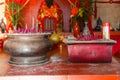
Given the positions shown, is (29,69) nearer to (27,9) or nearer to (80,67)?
(80,67)

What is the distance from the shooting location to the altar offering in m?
1.12

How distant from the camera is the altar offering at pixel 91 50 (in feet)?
3.66

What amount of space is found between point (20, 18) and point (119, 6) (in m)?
2.62

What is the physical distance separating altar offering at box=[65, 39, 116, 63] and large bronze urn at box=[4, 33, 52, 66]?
0.59 ft

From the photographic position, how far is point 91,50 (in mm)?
1122

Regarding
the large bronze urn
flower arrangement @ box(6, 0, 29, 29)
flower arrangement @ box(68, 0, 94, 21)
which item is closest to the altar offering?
the large bronze urn

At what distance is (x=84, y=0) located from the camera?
3.64 metres

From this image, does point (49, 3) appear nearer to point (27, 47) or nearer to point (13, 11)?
point (13, 11)

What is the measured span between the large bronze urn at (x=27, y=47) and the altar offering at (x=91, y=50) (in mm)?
179

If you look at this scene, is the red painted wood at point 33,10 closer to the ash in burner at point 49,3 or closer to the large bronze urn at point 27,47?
the ash in burner at point 49,3

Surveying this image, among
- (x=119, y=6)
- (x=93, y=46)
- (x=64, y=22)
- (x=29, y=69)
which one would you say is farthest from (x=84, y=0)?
(x=29, y=69)

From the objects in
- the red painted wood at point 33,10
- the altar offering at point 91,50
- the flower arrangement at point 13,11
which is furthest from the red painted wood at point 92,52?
the red painted wood at point 33,10

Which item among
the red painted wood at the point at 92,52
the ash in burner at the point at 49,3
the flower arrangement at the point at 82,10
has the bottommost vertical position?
the red painted wood at the point at 92,52

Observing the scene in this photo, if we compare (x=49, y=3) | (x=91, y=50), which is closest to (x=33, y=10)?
(x=49, y=3)
